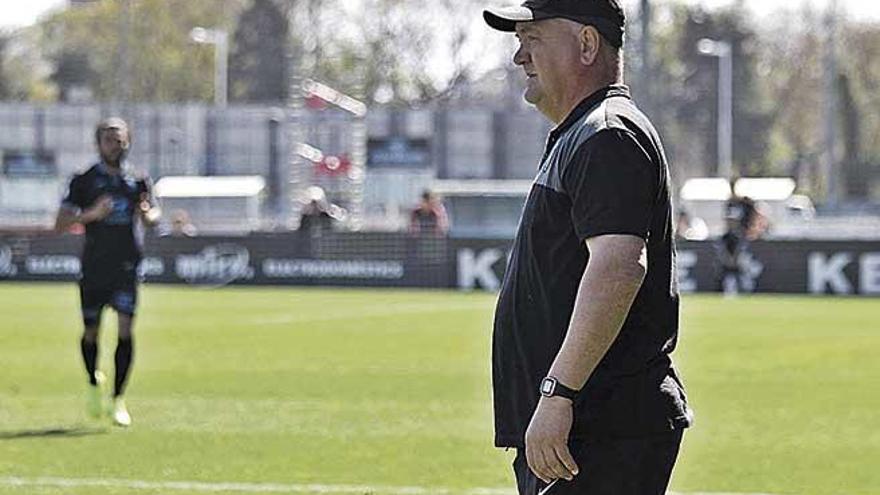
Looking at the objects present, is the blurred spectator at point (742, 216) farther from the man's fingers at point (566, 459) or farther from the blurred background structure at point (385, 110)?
the man's fingers at point (566, 459)

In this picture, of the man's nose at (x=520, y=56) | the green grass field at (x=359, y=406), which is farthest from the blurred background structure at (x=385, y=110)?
the man's nose at (x=520, y=56)

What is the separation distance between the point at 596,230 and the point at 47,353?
17011 millimetres

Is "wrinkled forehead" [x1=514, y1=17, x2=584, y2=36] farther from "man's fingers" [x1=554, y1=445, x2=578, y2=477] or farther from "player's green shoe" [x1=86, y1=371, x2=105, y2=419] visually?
"player's green shoe" [x1=86, y1=371, x2=105, y2=419]

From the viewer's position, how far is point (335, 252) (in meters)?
38.8

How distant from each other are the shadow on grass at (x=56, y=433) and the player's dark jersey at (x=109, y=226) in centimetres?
105

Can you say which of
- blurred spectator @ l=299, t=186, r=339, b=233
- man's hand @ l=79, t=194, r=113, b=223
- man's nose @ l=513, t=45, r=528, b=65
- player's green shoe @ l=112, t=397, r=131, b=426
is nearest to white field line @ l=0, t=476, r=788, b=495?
player's green shoe @ l=112, t=397, r=131, b=426

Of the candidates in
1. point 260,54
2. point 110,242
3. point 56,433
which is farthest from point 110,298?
point 260,54

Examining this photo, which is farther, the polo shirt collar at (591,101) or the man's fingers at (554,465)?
the polo shirt collar at (591,101)

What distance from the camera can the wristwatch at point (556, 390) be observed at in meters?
5.24

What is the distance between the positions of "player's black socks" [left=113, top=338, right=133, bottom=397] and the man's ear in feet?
30.5

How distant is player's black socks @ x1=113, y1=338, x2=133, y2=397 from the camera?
14.4 metres

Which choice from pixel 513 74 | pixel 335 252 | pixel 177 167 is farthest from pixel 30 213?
pixel 513 74

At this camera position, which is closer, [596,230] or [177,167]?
[596,230]

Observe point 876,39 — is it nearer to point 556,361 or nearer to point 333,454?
point 333,454
